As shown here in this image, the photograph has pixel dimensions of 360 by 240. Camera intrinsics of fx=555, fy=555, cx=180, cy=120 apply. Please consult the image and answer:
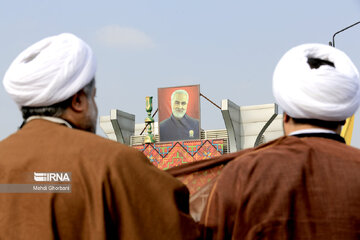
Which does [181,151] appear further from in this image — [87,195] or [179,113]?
[87,195]

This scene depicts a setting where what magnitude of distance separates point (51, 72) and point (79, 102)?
15 cm

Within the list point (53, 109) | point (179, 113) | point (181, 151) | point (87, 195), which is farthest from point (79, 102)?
point (179, 113)

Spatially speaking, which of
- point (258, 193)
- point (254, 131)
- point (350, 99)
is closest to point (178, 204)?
point (258, 193)

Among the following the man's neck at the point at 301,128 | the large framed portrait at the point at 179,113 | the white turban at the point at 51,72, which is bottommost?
the large framed portrait at the point at 179,113

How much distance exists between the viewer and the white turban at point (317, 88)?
7.00 feet

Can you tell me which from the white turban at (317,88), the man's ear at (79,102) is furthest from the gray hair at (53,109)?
the white turban at (317,88)

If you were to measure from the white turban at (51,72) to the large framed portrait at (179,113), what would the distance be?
2575 centimetres

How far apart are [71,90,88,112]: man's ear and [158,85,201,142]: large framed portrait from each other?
84.6 feet

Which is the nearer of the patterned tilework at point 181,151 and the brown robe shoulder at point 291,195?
the brown robe shoulder at point 291,195

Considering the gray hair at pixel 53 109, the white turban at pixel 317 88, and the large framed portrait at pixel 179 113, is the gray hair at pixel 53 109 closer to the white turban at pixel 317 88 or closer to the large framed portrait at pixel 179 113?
the white turban at pixel 317 88

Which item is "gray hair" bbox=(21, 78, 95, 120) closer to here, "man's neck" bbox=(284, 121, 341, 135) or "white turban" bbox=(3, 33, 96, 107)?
"white turban" bbox=(3, 33, 96, 107)

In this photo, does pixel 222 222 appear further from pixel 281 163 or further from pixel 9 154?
pixel 9 154

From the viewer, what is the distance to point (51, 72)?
2041 millimetres

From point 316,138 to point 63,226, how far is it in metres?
1.01
